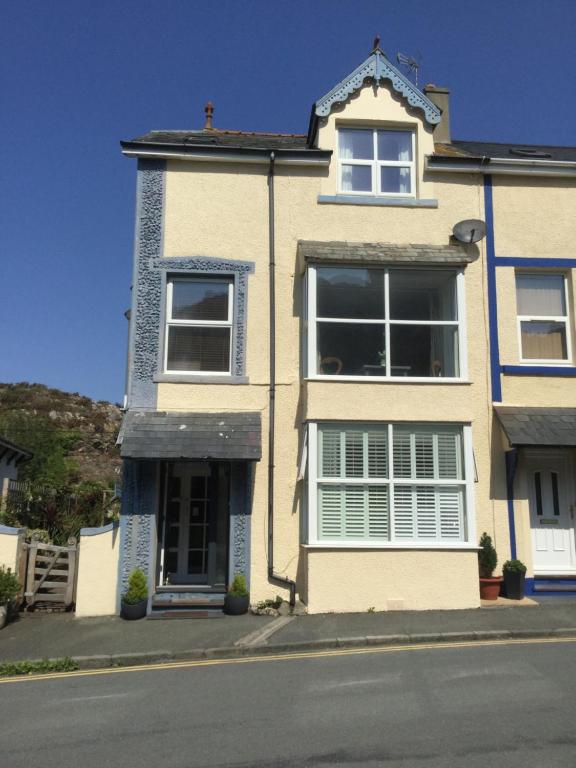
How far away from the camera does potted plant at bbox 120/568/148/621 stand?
9680 millimetres

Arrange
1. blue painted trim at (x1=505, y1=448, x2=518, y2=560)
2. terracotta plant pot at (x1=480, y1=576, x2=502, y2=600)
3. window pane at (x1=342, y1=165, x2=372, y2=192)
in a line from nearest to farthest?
terracotta plant pot at (x1=480, y1=576, x2=502, y2=600)
blue painted trim at (x1=505, y1=448, x2=518, y2=560)
window pane at (x1=342, y1=165, x2=372, y2=192)

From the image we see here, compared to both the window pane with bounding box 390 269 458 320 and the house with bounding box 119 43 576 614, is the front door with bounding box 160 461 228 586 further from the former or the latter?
the window pane with bounding box 390 269 458 320

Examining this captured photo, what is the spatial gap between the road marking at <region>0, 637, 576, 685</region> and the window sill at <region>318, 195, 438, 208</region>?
7.58 meters

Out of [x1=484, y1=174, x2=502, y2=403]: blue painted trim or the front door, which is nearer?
the front door

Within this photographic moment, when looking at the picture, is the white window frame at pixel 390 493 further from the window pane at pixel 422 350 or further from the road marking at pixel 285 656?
the road marking at pixel 285 656

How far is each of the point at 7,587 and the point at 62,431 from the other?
21963mm

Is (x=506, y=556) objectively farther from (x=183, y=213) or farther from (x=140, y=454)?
(x=183, y=213)

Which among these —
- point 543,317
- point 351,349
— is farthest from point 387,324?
point 543,317

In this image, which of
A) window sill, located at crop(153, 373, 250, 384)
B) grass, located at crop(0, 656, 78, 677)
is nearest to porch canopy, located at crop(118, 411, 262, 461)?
window sill, located at crop(153, 373, 250, 384)

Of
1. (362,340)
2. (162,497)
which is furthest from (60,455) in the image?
(362,340)

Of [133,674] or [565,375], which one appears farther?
[565,375]

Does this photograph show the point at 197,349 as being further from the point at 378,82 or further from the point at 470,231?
the point at 378,82

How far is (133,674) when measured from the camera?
285 inches

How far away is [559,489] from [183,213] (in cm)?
843
